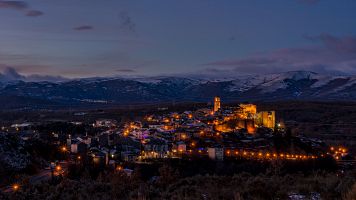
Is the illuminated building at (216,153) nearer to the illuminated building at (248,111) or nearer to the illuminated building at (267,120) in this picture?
the illuminated building at (267,120)

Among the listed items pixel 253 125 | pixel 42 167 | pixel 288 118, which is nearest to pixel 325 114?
pixel 288 118

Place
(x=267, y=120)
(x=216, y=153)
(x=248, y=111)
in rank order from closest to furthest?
(x=216, y=153) → (x=267, y=120) → (x=248, y=111)

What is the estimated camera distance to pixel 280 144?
46.0 meters

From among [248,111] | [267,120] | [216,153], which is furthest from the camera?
[248,111]

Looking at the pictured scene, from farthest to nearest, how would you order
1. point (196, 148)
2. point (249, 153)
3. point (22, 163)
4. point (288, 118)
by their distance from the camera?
point (288, 118) → point (196, 148) → point (249, 153) → point (22, 163)

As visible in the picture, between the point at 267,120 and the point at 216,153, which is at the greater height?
the point at 267,120

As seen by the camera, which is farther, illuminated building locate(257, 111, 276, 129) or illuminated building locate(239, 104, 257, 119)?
illuminated building locate(239, 104, 257, 119)

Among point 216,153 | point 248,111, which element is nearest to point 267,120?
point 248,111

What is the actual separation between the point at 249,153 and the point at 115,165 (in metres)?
13.4

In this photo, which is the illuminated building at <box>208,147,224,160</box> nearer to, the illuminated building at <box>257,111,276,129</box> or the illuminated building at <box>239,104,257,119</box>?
the illuminated building at <box>257,111,276,129</box>

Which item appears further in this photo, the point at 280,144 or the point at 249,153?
the point at 280,144

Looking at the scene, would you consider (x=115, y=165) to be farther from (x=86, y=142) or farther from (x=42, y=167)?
(x=86, y=142)

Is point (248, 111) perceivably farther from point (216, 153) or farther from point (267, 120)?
point (216, 153)

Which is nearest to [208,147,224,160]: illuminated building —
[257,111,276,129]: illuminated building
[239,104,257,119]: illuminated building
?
[257,111,276,129]: illuminated building
